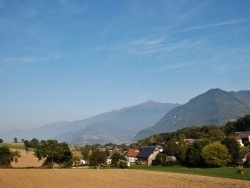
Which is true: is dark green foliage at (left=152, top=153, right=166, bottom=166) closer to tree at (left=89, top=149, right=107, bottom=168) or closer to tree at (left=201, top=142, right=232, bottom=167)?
tree at (left=89, top=149, right=107, bottom=168)

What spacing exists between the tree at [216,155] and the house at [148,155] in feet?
112

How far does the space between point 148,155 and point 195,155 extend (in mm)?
30780

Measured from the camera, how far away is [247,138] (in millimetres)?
115812

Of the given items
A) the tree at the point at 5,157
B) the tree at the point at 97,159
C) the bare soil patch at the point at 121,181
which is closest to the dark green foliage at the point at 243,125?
the tree at the point at 97,159

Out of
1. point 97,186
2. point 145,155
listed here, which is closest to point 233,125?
point 145,155

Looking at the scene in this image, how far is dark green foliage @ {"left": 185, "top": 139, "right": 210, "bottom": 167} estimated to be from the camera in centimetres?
7919

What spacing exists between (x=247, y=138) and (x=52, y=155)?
66783mm

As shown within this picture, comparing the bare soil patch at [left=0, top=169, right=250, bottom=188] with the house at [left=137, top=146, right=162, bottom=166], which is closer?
the bare soil patch at [left=0, top=169, right=250, bottom=188]

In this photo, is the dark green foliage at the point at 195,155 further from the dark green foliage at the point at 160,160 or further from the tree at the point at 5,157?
the tree at the point at 5,157

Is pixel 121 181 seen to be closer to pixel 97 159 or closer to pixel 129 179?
pixel 129 179

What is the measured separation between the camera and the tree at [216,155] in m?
73.2

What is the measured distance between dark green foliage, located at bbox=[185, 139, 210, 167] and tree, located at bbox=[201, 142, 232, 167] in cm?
420

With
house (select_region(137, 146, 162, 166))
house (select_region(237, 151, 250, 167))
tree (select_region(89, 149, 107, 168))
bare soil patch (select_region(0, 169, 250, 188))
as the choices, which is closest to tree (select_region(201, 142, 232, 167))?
house (select_region(237, 151, 250, 167))

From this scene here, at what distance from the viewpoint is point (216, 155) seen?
241 ft
